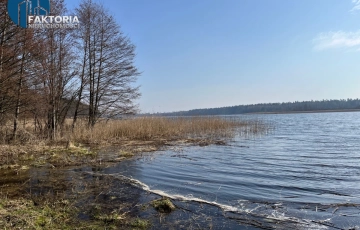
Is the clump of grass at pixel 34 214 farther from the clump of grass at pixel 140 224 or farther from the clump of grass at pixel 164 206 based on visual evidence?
the clump of grass at pixel 164 206

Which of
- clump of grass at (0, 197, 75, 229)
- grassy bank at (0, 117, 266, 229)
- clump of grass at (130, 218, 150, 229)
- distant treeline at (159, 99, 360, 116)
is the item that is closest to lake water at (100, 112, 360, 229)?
grassy bank at (0, 117, 266, 229)

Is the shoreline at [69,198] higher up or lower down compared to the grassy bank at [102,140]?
lower down

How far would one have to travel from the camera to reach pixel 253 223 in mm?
4258

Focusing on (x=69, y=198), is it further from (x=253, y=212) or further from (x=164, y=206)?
(x=253, y=212)

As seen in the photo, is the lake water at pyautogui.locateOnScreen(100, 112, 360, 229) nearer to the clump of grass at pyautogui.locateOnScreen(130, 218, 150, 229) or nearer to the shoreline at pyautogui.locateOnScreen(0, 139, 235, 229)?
the shoreline at pyautogui.locateOnScreen(0, 139, 235, 229)

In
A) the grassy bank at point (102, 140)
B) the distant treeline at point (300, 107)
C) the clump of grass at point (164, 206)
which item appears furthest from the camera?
the distant treeline at point (300, 107)

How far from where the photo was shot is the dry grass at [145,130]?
1636 cm

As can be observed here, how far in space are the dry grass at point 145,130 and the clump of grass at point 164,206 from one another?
36.8 ft

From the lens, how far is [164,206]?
483cm

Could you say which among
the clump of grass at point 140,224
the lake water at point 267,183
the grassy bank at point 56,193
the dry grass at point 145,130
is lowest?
the lake water at point 267,183

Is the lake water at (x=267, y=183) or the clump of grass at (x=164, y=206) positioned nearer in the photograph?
the lake water at (x=267, y=183)

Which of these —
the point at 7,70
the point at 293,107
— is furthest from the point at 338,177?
the point at 293,107

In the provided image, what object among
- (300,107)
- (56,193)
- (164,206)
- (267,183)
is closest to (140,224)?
(164,206)

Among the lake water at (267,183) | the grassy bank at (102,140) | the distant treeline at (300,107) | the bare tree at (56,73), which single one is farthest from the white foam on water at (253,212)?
the distant treeline at (300,107)
